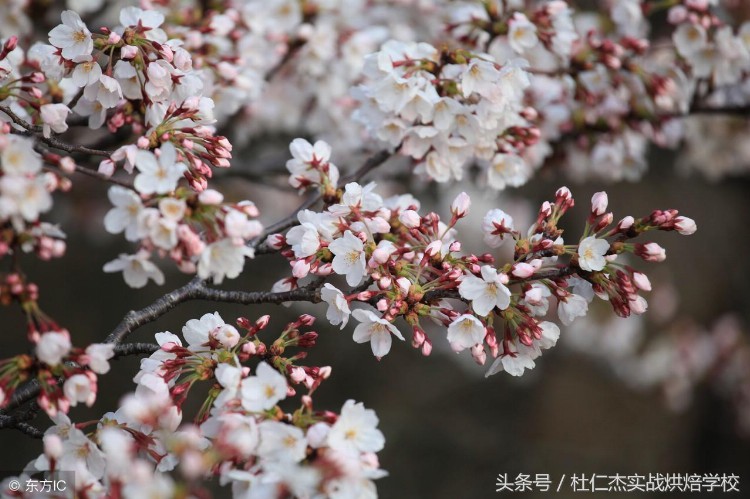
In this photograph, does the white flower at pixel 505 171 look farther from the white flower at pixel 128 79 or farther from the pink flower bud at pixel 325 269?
the white flower at pixel 128 79

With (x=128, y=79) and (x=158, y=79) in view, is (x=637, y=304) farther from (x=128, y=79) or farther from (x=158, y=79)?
(x=128, y=79)

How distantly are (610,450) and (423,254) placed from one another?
3874 millimetres

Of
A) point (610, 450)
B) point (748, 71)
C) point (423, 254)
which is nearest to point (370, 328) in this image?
point (423, 254)

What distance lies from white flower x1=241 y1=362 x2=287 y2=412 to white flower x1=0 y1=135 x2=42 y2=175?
522mm

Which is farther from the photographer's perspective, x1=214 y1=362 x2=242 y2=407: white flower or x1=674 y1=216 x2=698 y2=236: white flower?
x1=674 y1=216 x2=698 y2=236: white flower

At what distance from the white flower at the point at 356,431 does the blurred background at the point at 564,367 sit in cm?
314

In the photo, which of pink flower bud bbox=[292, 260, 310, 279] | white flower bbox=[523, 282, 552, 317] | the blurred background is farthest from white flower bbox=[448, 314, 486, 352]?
the blurred background

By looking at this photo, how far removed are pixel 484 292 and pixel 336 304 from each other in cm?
31

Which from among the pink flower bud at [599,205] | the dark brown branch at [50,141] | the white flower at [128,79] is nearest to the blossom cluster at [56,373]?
the dark brown branch at [50,141]

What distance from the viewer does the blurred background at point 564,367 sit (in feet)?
15.3

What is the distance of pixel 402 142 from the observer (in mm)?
2094

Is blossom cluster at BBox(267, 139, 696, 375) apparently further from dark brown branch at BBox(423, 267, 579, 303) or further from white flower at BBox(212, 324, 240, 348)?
white flower at BBox(212, 324, 240, 348)

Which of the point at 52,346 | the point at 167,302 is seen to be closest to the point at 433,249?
the point at 167,302

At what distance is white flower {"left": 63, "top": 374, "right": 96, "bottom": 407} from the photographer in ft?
4.41
